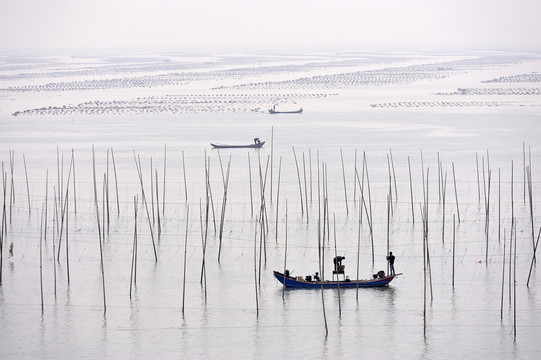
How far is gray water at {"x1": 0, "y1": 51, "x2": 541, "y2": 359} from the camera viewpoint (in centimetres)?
1599

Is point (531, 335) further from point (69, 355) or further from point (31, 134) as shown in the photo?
point (31, 134)

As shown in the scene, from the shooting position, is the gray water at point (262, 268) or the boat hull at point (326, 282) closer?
the gray water at point (262, 268)

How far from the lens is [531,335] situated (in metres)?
16.0

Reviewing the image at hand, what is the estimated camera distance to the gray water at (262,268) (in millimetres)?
15992

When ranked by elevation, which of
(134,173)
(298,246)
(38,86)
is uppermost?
(38,86)

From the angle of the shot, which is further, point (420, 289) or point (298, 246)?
point (298, 246)

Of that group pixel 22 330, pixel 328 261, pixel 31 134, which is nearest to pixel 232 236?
pixel 328 261

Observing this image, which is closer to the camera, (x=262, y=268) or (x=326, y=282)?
(x=326, y=282)

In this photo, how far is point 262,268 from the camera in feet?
65.6

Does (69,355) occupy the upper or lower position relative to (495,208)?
lower

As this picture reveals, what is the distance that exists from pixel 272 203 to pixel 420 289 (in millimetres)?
8460

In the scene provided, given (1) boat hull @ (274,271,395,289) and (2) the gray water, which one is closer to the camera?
(2) the gray water

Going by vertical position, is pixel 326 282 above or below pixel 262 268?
below

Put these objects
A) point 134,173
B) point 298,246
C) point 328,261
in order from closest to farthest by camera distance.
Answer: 1. point 328,261
2. point 298,246
3. point 134,173
